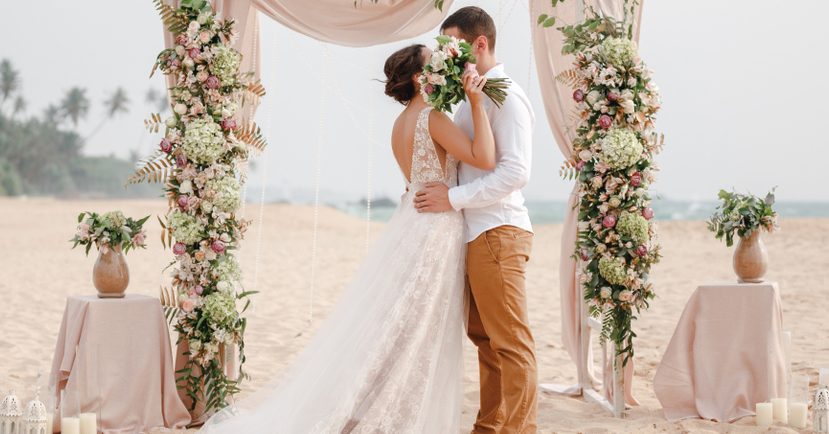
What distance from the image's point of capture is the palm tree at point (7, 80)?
1777 inches

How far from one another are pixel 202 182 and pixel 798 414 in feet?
10.4

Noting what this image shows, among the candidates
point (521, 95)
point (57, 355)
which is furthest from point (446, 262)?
point (57, 355)

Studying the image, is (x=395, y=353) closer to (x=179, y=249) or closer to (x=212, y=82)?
(x=179, y=249)

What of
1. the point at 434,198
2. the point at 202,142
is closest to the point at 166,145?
the point at 202,142

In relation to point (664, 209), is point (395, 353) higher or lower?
lower

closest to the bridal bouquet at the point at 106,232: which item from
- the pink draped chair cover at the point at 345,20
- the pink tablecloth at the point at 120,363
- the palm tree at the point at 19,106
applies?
the pink tablecloth at the point at 120,363

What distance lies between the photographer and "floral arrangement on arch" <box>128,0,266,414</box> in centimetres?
446

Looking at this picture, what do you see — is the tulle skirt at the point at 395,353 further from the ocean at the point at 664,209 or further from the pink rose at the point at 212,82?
the ocean at the point at 664,209

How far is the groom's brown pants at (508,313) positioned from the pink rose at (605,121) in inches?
37.5

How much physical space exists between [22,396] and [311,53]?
2.67 meters

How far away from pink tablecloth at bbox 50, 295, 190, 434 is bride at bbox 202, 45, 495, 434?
536 millimetres

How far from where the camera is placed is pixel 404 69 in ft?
12.9

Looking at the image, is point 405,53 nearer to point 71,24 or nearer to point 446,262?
point 446,262

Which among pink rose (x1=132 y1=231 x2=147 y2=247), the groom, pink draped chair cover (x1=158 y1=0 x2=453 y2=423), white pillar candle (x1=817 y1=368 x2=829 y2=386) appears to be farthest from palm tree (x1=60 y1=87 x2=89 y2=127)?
white pillar candle (x1=817 y1=368 x2=829 y2=386)
